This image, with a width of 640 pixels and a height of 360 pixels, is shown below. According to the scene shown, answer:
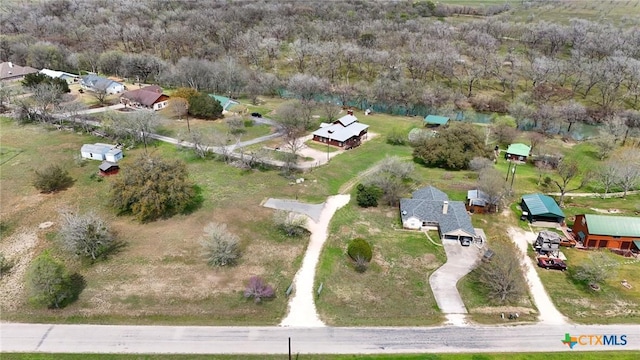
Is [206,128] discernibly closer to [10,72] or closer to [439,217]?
[439,217]

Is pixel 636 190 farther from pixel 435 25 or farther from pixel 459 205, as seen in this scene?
pixel 435 25

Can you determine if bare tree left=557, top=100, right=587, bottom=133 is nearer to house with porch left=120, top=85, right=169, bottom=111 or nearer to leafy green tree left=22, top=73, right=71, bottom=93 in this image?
house with porch left=120, top=85, right=169, bottom=111

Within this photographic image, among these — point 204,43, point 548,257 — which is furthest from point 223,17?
point 548,257

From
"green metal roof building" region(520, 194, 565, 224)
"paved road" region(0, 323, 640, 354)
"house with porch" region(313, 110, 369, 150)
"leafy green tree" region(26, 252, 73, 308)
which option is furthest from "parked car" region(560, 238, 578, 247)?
"leafy green tree" region(26, 252, 73, 308)

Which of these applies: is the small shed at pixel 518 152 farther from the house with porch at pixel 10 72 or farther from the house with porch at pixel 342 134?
the house with porch at pixel 10 72

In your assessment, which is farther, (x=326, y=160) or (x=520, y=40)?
(x=520, y=40)

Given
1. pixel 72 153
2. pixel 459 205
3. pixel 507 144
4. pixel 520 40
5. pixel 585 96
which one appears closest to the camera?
pixel 459 205
